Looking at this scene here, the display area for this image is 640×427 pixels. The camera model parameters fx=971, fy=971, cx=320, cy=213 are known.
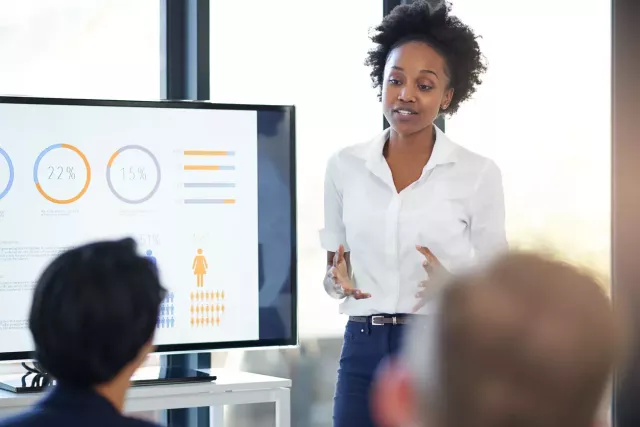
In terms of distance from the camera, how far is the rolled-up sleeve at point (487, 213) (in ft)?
9.88

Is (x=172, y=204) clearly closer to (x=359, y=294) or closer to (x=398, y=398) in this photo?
(x=359, y=294)

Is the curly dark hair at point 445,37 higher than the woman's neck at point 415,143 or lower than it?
higher

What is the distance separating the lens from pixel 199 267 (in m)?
3.42

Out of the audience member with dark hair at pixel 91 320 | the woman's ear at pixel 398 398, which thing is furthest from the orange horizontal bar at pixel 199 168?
the woman's ear at pixel 398 398

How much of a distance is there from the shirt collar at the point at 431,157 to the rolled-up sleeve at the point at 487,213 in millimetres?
126

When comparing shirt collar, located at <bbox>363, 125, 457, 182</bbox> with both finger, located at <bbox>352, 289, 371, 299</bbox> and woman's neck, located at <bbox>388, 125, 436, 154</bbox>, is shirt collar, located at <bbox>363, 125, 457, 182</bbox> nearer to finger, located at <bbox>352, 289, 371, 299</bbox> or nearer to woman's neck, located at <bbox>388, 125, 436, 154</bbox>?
woman's neck, located at <bbox>388, 125, 436, 154</bbox>

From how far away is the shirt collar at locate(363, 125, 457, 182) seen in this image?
3.08 m

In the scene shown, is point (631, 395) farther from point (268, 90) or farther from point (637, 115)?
point (268, 90)

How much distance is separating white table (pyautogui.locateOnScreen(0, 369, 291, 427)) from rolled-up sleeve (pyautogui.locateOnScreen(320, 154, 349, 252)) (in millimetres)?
531

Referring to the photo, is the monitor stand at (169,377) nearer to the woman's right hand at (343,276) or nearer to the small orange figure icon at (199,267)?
the small orange figure icon at (199,267)

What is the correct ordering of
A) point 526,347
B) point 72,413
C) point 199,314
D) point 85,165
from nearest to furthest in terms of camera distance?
point 526,347
point 72,413
point 85,165
point 199,314

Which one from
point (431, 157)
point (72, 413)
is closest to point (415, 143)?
point (431, 157)

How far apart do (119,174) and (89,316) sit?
193 centimetres

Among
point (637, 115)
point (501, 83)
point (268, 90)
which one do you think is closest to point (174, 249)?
point (268, 90)
